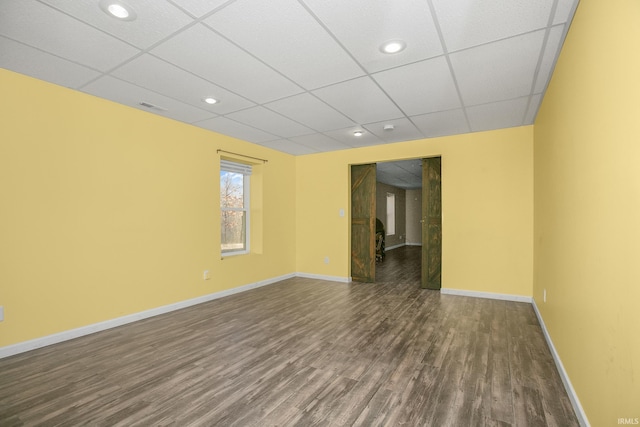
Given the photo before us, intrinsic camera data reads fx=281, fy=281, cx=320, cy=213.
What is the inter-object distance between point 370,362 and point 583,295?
1543 mm

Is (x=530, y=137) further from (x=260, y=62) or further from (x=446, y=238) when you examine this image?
(x=260, y=62)

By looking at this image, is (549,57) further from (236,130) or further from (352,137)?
(236,130)

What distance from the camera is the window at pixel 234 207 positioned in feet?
15.7

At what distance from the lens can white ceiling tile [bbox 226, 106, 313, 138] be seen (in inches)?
136

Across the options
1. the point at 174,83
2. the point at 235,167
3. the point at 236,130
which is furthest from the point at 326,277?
the point at 174,83

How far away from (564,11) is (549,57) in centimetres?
59

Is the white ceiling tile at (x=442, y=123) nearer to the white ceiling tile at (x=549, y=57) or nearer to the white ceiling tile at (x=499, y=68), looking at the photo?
the white ceiling tile at (x=499, y=68)

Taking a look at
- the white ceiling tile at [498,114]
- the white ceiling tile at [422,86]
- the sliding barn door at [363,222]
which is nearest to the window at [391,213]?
the sliding barn door at [363,222]

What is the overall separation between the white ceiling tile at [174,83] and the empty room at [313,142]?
2 cm

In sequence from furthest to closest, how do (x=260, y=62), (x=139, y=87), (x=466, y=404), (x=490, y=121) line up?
(x=490, y=121)
(x=139, y=87)
(x=260, y=62)
(x=466, y=404)

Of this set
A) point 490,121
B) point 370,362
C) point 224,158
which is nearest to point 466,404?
point 370,362

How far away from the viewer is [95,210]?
9.84 ft

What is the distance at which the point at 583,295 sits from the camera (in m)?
1.67

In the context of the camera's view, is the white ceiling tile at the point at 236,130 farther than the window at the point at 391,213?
No
